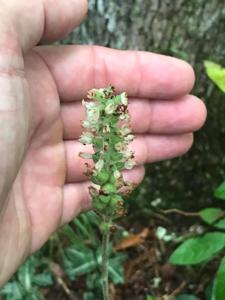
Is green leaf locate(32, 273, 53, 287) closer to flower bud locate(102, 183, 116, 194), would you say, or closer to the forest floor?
the forest floor

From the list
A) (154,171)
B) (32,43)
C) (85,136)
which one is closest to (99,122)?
(85,136)

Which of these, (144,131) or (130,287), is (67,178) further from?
(130,287)

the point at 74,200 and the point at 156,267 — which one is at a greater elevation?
the point at 74,200

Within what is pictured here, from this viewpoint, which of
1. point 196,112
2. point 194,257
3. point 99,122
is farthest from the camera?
point 196,112

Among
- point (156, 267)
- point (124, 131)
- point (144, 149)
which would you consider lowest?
point (156, 267)

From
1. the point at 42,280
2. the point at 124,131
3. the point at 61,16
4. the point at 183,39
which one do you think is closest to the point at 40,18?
the point at 61,16

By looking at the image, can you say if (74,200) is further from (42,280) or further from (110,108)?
(110,108)
